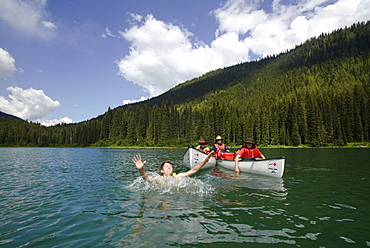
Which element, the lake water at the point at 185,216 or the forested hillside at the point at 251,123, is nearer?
the lake water at the point at 185,216

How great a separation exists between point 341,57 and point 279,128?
493ft

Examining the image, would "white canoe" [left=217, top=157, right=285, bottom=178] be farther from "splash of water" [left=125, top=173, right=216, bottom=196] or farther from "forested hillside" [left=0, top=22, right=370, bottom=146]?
"forested hillside" [left=0, top=22, right=370, bottom=146]

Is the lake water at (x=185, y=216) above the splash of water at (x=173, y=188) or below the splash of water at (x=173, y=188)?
below

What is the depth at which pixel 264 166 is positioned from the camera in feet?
46.4

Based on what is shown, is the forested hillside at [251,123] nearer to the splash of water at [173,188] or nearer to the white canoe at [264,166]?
the white canoe at [264,166]

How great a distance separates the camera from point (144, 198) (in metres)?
8.44

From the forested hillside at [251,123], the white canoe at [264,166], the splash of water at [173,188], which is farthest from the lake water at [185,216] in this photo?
the forested hillside at [251,123]

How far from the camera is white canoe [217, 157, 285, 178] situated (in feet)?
44.2

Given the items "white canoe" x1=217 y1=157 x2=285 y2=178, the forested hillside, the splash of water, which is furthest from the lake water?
the forested hillside

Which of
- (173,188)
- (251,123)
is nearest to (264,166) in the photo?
(173,188)

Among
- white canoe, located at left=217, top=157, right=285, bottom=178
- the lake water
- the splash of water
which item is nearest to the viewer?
the lake water

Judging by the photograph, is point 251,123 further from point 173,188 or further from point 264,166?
point 173,188

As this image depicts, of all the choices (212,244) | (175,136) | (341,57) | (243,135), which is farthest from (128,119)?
(341,57)

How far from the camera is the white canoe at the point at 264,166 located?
13475 millimetres
